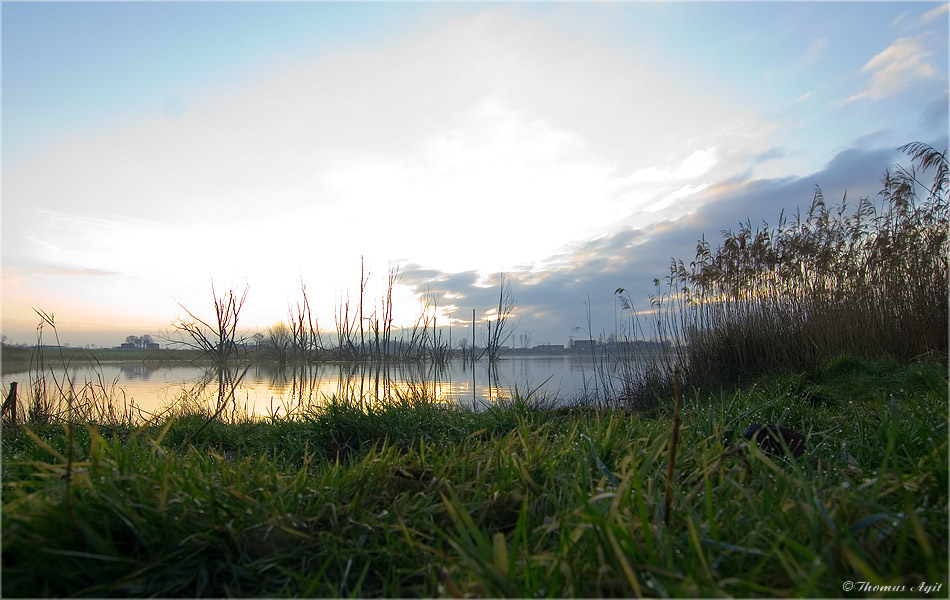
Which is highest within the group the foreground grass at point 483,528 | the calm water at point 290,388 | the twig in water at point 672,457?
the twig in water at point 672,457

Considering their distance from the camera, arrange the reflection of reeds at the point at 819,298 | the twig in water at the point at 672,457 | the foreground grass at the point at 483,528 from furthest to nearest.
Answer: the reflection of reeds at the point at 819,298 → the twig in water at the point at 672,457 → the foreground grass at the point at 483,528

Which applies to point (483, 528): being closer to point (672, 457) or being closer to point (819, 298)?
point (672, 457)

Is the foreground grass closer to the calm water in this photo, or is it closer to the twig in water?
the twig in water

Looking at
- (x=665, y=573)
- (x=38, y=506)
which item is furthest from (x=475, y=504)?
(x=38, y=506)

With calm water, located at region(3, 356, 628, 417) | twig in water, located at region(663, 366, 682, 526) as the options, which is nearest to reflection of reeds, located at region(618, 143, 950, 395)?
calm water, located at region(3, 356, 628, 417)

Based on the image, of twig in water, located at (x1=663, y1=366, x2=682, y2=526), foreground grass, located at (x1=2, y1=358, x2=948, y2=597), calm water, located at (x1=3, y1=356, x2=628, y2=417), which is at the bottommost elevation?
calm water, located at (x1=3, y1=356, x2=628, y2=417)

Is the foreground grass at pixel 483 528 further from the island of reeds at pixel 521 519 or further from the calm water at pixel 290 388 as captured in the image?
the calm water at pixel 290 388

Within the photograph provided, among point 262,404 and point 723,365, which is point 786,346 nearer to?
point 723,365

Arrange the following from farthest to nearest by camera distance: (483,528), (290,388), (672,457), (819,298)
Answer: (290,388), (819,298), (483,528), (672,457)

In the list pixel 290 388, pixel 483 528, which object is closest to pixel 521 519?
pixel 483 528

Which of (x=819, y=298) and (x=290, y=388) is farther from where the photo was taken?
(x=290, y=388)

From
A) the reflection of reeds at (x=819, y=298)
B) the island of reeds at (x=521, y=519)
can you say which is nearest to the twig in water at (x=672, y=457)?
the island of reeds at (x=521, y=519)

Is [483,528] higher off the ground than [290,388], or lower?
higher

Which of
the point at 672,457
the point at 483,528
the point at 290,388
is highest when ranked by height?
the point at 672,457
